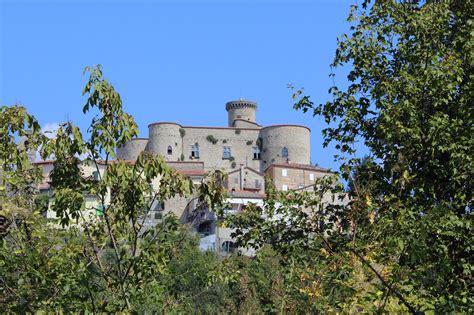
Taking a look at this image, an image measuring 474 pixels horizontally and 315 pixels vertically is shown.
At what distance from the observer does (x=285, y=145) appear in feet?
276

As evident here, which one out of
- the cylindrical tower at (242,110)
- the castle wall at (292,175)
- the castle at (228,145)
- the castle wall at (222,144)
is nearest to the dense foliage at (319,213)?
the castle wall at (292,175)

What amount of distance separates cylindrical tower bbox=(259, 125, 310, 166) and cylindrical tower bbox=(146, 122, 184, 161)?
872cm

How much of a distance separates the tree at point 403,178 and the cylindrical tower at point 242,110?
3441 inches

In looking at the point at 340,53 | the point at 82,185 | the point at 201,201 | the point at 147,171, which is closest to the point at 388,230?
the point at 201,201

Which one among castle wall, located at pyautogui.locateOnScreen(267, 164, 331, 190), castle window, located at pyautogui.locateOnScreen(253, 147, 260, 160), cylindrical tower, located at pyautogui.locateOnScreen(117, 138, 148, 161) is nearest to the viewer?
castle wall, located at pyautogui.locateOnScreen(267, 164, 331, 190)

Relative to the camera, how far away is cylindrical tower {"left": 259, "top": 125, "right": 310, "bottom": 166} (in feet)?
276

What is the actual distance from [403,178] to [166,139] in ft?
257

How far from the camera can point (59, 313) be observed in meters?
6.06

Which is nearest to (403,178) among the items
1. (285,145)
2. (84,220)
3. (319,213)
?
(319,213)

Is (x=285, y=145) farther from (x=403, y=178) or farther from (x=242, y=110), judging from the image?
(x=403, y=178)

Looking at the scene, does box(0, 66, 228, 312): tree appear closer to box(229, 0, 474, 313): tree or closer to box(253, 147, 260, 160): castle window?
box(229, 0, 474, 313): tree

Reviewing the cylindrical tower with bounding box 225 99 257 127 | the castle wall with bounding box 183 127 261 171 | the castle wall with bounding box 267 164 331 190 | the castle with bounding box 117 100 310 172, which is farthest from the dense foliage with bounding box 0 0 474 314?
the cylindrical tower with bounding box 225 99 257 127

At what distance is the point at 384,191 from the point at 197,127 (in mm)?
77765

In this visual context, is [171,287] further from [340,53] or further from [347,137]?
[340,53]
